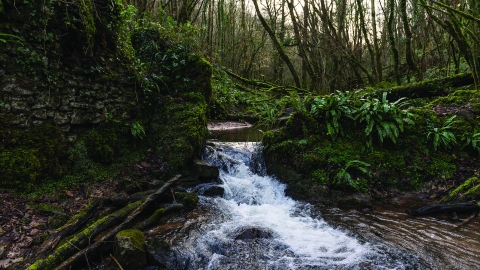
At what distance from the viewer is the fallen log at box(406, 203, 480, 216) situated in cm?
488

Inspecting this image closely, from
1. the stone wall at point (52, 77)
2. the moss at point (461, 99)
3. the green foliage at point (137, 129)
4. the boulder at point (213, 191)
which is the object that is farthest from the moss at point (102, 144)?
the moss at point (461, 99)

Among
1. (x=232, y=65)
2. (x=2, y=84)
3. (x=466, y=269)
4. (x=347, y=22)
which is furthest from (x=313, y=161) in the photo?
(x=232, y=65)

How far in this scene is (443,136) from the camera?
6445mm

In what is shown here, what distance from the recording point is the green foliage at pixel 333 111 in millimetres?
7023

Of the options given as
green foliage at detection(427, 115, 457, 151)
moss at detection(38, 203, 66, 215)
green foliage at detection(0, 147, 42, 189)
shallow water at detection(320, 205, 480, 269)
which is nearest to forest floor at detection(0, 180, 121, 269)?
moss at detection(38, 203, 66, 215)

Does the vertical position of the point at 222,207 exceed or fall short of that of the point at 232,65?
it falls short

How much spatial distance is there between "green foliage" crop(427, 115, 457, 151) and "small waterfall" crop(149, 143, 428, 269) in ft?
11.4

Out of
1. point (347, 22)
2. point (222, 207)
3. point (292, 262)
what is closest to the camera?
point (292, 262)

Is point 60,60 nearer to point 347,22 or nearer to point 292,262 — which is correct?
point 292,262

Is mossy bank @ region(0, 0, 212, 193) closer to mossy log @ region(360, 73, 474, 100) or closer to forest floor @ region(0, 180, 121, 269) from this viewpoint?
forest floor @ region(0, 180, 121, 269)

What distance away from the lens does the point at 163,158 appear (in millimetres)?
6453

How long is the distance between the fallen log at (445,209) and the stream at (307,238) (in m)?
0.20

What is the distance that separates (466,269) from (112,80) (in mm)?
6947

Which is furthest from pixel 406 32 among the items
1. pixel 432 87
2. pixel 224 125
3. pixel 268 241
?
pixel 268 241
